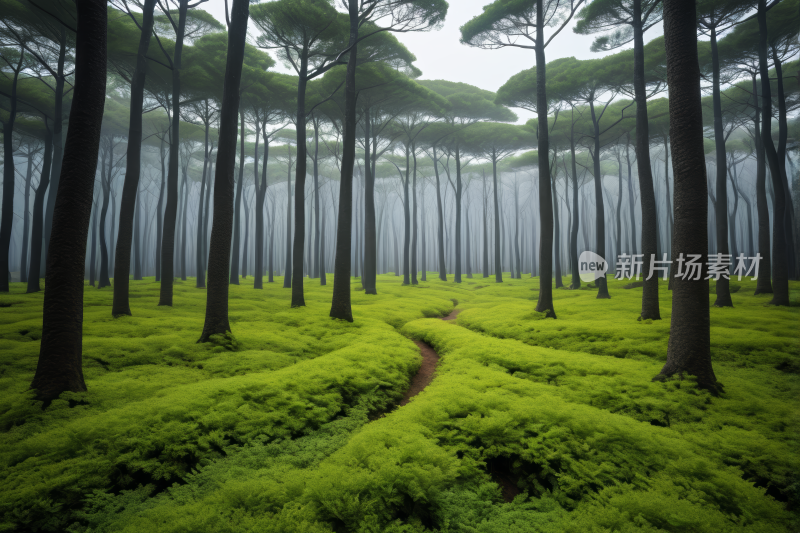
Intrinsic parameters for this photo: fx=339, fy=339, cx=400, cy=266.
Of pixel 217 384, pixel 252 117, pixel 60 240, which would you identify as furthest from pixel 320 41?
pixel 217 384

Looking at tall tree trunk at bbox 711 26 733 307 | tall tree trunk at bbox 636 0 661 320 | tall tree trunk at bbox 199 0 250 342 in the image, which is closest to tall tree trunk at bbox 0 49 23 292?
tall tree trunk at bbox 199 0 250 342

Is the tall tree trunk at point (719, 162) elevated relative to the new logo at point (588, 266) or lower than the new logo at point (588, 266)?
elevated

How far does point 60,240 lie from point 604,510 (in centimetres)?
768

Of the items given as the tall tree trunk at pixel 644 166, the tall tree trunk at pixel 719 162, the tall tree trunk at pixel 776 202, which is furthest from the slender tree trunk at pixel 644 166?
the tall tree trunk at pixel 776 202

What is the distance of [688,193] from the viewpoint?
591 centimetres

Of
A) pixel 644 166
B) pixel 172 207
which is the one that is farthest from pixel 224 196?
pixel 644 166

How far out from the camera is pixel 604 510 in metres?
3.24

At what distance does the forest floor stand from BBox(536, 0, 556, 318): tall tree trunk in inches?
192

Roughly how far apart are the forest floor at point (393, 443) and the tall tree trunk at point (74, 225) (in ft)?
1.52

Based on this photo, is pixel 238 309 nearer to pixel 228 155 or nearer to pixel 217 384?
pixel 228 155

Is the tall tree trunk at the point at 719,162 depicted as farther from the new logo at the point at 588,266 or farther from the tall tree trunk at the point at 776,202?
the new logo at the point at 588,266

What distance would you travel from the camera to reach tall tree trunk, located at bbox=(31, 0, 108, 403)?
4.90 m

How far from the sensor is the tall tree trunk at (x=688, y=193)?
5.82 meters

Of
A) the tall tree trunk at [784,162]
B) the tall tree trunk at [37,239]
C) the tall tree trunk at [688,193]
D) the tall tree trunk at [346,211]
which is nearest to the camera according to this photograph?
the tall tree trunk at [688,193]
